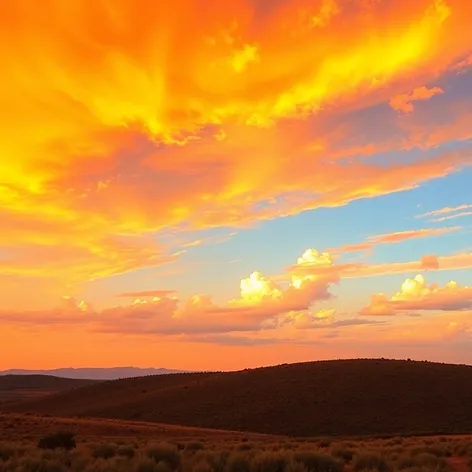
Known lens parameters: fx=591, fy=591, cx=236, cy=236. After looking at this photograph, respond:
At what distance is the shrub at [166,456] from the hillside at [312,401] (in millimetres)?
48580

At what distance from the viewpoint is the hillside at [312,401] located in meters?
69.8

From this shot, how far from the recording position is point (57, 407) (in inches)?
4075

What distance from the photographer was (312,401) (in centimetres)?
7981

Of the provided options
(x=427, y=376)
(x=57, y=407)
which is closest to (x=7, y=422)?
(x=57, y=407)

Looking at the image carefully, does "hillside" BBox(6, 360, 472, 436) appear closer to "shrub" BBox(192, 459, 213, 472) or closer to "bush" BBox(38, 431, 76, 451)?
"bush" BBox(38, 431, 76, 451)

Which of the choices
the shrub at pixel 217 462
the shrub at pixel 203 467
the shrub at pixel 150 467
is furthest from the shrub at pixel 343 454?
the shrub at pixel 150 467

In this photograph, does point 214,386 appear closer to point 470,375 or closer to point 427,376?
point 427,376

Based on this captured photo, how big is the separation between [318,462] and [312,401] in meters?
63.9

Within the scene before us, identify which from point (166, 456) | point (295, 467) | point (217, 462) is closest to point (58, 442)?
point (166, 456)

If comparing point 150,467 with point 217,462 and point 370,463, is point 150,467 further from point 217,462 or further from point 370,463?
point 370,463

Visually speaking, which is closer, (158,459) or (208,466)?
(208,466)

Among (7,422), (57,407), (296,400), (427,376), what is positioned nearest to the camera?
(7,422)

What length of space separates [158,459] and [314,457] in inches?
201

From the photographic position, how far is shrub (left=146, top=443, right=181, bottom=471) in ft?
62.0
